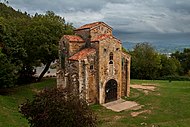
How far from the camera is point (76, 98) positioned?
19.7m

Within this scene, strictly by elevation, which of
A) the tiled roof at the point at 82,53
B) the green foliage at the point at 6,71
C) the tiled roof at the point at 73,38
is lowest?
the green foliage at the point at 6,71

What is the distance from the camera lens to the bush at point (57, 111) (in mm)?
18297

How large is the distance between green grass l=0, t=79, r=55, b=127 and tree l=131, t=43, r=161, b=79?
3471 cm

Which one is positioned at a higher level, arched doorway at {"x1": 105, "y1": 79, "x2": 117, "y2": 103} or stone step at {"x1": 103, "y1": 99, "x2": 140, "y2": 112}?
arched doorway at {"x1": 105, "y1": 79, "x2": 117, "y2": 103}

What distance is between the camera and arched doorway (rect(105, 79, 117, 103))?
36741 mm

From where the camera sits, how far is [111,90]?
37.4 metres

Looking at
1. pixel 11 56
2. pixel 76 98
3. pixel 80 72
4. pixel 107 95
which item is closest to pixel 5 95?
pixel 11 56

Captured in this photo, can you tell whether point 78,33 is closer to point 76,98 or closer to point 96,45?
point 96,45

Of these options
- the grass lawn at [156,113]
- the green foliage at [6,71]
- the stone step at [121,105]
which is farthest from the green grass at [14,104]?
the stone step at [121,105]

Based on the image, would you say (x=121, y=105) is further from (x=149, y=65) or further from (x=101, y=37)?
(x=149, y=65)

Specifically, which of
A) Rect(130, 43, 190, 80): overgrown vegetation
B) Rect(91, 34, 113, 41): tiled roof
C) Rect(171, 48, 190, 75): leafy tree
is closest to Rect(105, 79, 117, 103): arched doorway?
Rect(91, 34, 113, 41): tiled roof

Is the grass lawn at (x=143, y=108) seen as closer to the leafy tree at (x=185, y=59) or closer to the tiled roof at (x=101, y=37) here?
the tiled roof at (x=101, y=37)

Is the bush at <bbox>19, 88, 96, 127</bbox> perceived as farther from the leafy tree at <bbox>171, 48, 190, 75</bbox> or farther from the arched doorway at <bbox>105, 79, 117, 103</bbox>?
the leafy tree at <bbox>171, 48, 190, 75</bbox>

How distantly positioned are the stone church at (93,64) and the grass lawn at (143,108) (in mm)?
2694
